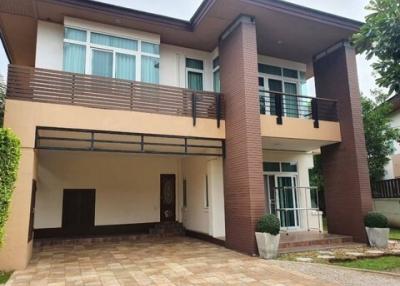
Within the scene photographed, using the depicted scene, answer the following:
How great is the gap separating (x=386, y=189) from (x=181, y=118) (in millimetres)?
12152

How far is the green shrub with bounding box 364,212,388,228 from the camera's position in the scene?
983 cm

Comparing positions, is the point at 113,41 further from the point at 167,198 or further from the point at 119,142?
the point at 167,198

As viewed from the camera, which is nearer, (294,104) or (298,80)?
(294,104)

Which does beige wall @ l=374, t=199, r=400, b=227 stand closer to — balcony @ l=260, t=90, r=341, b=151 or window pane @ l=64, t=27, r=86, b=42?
balcony @ l=260, t=90, r=341, b=151

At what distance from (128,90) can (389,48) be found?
6575 mm

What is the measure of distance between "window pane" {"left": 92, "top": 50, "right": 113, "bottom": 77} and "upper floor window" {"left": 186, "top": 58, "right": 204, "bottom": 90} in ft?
9.80

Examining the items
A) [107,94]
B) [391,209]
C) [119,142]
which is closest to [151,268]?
[119,142]

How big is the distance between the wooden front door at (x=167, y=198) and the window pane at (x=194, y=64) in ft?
16.2

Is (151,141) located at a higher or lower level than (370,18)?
lower

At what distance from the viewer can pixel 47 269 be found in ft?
24.1

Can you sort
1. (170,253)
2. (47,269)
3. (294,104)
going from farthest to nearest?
1. (294,104)
2. (170,253)
3. (47,269)

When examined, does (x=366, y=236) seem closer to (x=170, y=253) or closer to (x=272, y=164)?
(x=272, y=164)

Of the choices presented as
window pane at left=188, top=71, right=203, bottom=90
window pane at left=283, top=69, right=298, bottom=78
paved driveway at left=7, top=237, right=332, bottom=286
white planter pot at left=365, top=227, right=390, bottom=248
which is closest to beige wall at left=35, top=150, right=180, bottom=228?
paved driveway at left=7, top=237, right=332, bottom=286

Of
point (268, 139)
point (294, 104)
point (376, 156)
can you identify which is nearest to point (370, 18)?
point (268, 139)
